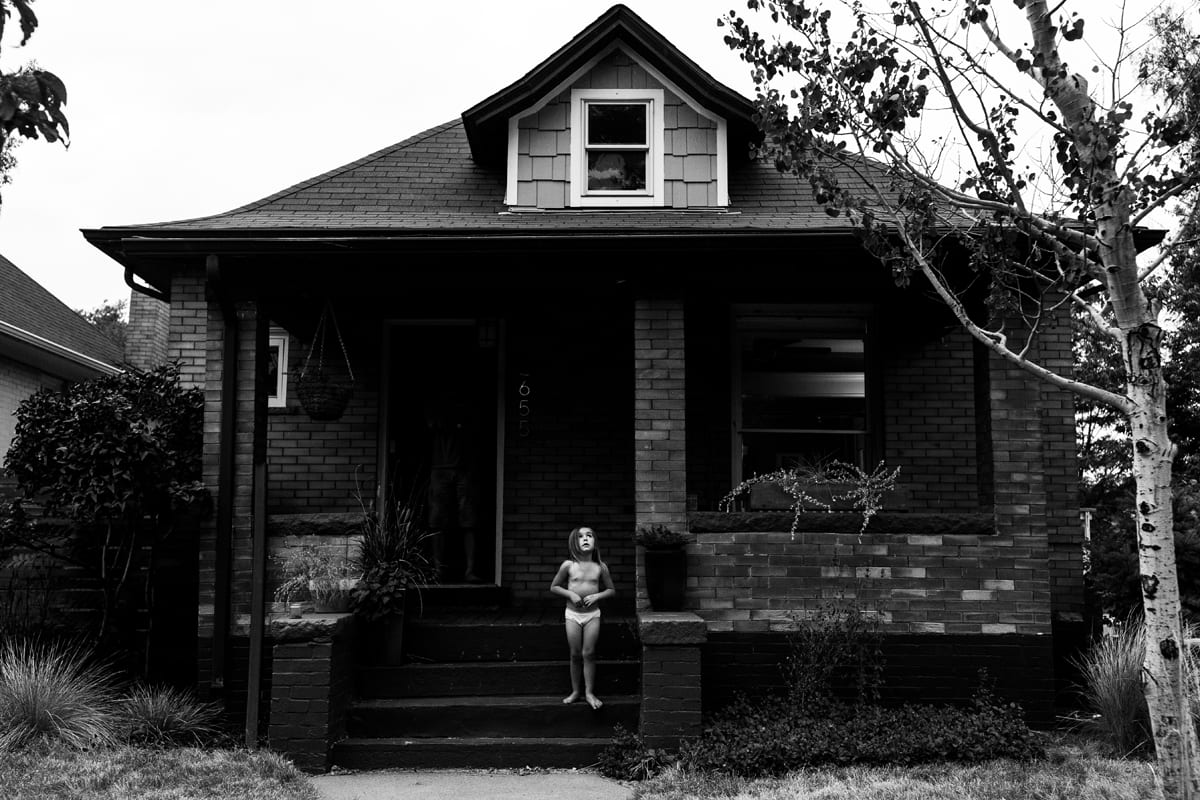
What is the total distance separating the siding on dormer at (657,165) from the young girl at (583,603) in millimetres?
3231

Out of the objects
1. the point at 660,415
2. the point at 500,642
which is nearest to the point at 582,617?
the point at 500,642

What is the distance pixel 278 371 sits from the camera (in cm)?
909

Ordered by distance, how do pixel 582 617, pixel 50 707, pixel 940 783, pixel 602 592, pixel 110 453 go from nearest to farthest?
pixel 940 783
pixel 50 707
pixel 582 617
pixel 602 592
pixel 110 453

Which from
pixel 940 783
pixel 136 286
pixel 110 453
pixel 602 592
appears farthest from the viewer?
pixel 136 286

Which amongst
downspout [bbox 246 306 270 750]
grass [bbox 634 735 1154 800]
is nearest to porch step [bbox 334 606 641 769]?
downspout [bbox 246 306 270 750]

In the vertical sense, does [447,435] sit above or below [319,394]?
below

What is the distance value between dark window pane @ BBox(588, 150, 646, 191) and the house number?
1786 mm

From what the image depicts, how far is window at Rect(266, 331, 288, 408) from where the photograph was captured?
895 centimetres

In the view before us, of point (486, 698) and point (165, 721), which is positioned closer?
point (165, 721)

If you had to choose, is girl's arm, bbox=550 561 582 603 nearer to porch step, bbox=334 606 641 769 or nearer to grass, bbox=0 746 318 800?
porch step, bbox=334 606 641 769

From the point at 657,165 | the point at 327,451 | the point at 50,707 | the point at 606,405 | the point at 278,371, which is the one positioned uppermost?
the point at 657,165

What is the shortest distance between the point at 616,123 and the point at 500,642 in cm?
454

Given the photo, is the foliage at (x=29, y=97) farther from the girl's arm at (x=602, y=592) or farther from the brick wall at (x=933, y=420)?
the brick wall at (x=933, y=420)

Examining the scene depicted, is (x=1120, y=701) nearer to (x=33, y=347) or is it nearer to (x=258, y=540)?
(x=258, y=540)
